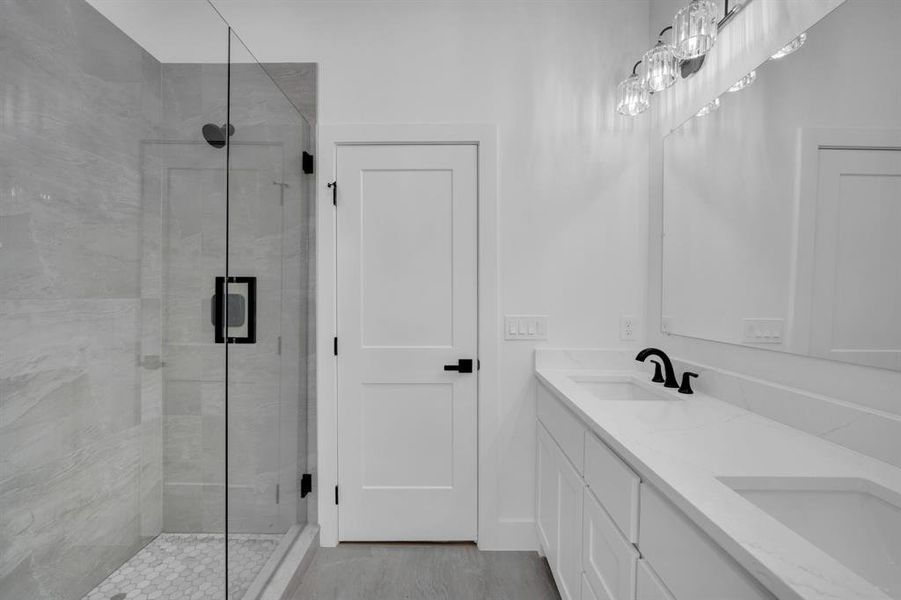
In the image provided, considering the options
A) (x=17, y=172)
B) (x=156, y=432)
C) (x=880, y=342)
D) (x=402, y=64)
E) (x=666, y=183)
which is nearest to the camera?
(x=880, y=342)

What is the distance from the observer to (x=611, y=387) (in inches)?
76.5

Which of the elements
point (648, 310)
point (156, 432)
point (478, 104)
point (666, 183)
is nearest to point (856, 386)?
point (648, 310)

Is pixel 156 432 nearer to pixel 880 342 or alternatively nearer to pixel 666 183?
pixel 880 342

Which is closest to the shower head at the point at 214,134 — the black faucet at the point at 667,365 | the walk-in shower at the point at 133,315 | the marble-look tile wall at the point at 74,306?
the walk-in shower at the point at 133,315

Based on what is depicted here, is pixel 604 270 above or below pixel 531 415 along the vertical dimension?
above

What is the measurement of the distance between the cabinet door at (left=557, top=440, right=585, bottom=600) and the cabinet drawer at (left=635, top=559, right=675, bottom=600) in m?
0.39

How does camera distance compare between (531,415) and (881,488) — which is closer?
(881,488)

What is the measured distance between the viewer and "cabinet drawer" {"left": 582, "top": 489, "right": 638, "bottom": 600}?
1041mm

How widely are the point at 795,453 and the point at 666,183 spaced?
4.28ft

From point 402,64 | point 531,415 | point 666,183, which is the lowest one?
point 531,415

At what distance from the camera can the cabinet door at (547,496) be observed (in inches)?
67.6

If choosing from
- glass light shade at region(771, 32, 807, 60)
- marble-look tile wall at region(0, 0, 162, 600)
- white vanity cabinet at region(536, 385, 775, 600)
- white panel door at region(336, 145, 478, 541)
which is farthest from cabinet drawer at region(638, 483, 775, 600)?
marble-look tile wall at region(0, 0, 162, 600)

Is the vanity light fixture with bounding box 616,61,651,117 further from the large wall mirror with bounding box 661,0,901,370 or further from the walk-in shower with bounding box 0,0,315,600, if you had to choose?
the walk-in shower with bounding box 0,0,315,600

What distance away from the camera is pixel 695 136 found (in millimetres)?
1717
